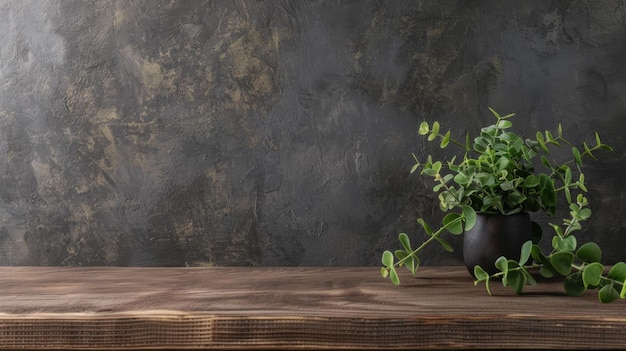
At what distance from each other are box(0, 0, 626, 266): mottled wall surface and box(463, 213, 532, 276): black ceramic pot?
0.96 ft

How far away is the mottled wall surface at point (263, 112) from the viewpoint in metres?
1.57

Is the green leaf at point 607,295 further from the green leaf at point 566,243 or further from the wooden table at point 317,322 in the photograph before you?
the green leaf at point 566,243

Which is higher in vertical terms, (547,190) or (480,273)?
(547,190)

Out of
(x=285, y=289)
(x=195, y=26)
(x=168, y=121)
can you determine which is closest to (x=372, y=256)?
(x=285, y=289)

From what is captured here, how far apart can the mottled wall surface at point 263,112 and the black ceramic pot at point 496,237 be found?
29 cm

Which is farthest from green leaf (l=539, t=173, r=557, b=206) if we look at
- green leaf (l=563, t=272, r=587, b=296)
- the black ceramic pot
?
green leaf (l=563, t=272, r=587, b=296)

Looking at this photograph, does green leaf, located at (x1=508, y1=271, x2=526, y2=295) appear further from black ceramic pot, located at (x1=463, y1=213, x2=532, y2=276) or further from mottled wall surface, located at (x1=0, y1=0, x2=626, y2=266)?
mottled wall surface, located at (x1=0, y1=0, x2=626, y2=266)

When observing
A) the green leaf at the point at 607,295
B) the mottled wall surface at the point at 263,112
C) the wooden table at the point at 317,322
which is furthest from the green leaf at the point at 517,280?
the mottled wall surface at the point at 263,112

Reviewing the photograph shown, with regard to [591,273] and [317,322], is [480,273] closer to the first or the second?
[591,273]

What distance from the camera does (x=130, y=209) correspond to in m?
1.64

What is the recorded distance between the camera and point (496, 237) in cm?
127

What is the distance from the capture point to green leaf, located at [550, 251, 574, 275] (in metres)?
1.19

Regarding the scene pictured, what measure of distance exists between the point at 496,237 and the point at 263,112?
2.09 ft

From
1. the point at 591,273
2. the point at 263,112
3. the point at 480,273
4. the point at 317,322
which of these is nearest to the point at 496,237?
the point at 480,273
